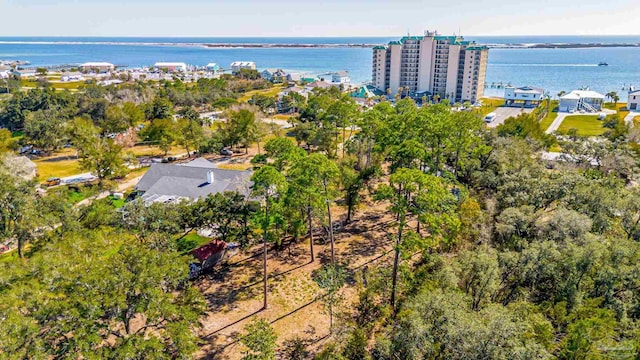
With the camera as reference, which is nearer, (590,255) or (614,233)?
(590,255)

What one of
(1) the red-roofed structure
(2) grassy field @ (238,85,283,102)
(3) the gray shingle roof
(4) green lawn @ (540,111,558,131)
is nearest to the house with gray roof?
(3) the gray shingle roof

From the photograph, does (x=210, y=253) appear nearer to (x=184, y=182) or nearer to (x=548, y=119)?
(x=184, y=182)

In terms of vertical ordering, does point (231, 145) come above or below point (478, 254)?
below

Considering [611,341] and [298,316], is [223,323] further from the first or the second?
[611,341]

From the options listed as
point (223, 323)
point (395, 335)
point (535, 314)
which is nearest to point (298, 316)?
point (223, 323)

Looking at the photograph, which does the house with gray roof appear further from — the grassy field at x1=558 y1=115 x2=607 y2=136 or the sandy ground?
the grassy field at x1=558 y1=115 x2=607 y2=136

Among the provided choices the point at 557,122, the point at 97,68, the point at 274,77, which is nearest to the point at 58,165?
the point at 557,122

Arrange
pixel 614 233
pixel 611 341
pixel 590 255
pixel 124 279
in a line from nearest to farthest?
1. pixel 611 341
2. pixel 124 279
3. pixel 590 255
4. pixel 614 233
